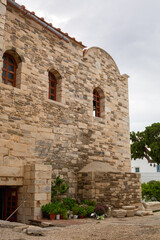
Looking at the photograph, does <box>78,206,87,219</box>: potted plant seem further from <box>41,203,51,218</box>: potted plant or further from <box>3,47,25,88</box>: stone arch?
<box>3,47,25,88</box>: stone arch

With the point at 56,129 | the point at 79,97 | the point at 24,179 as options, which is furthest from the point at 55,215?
the point at 79,97

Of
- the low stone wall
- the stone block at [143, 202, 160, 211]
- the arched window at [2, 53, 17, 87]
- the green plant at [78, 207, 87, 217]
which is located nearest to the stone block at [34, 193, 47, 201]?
the green plant at [78, 207, 87, 217]

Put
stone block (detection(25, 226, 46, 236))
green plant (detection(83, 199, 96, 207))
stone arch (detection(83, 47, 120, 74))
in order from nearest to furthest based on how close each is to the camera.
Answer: stone block (detection(25, 226, 46, 236)) < green plant (detection(83, 199, 96, 207)) < stone arch (detection(83, 47, 120, 74))

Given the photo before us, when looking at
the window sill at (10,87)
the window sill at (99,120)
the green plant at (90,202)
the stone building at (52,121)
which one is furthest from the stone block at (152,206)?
the window sill at (10,87)

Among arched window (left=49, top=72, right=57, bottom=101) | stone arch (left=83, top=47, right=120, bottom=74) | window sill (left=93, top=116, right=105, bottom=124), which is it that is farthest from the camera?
stone arch (left=83, top=47, right=120, bottom=74)

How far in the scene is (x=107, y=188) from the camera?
10359mm

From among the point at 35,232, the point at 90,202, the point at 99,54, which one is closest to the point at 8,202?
the point at 90,202

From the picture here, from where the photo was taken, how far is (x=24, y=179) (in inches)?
344

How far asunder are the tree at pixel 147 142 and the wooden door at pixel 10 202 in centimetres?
1985

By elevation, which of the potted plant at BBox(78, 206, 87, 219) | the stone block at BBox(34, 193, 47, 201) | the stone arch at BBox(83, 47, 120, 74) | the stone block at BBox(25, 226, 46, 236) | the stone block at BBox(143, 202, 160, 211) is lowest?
the stone block at BBox(143, 202, 160, 211)

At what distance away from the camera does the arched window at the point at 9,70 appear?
9.36 m

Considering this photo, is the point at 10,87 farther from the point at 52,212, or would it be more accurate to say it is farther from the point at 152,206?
the point at 152,206

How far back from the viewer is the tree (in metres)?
26.5

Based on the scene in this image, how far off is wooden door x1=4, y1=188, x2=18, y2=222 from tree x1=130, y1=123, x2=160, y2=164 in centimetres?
1985
